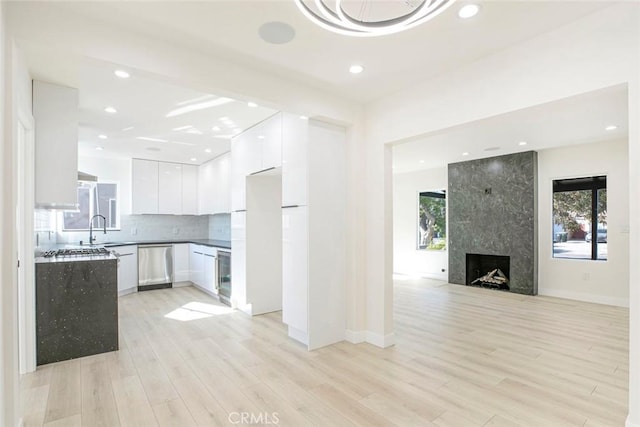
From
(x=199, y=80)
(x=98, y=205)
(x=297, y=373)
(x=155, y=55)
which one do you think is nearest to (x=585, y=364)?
(x=297, y=373)

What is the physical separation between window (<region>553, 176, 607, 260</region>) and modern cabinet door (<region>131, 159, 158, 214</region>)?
7.83 meters

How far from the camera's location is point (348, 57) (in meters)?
2.74

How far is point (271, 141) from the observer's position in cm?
418

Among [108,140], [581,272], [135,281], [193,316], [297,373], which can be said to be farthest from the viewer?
[135,281]

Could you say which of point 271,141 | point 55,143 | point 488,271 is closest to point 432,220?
point 488,271

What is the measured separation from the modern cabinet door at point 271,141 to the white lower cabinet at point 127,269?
3.48 metres

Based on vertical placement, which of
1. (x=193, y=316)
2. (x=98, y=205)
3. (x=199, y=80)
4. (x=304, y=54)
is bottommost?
(x=193, y=316)

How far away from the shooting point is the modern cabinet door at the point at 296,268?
3547 millimetres

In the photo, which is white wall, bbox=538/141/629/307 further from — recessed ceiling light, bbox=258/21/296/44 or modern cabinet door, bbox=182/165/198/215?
modern cabinet door, bbox=182/165/198/215

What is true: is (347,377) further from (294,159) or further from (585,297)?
(585,297)

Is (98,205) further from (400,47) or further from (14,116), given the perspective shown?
(400,47)

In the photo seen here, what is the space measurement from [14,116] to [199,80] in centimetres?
118

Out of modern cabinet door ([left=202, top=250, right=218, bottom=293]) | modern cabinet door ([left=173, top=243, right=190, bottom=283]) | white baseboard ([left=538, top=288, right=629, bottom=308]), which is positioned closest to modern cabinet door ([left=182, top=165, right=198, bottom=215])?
modern cabinet door ([left=173, top=243, right=190, bottom=283])

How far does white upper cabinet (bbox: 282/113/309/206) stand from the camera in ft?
11.7
